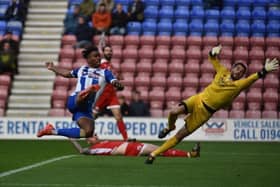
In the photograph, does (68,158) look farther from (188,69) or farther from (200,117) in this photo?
(188,69)

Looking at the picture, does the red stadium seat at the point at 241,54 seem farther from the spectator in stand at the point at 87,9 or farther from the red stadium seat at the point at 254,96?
the spectator in stand at the point at 87,9

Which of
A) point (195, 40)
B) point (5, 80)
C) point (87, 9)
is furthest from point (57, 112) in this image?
point (195, 40)

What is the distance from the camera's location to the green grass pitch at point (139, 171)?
10.1 meters

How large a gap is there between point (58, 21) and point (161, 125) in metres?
7.27

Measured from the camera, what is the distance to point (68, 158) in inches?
550

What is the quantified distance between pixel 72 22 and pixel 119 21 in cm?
163

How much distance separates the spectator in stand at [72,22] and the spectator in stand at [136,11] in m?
1.71

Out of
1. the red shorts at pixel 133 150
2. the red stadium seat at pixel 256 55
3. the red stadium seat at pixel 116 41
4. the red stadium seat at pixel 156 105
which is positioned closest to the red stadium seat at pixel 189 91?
the red stadium seat at pixel 156 105

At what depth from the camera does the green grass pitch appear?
33.1 ft

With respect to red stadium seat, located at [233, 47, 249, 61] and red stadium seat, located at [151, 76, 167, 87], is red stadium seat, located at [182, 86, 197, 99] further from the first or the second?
red stadium seat, located at [233, 47, 249, 61]

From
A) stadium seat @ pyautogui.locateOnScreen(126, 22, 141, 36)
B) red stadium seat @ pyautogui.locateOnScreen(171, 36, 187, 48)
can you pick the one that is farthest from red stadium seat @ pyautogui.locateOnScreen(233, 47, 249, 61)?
stadium seat @ pyautogui.locateOnScreen(126, 22, 141, 36)

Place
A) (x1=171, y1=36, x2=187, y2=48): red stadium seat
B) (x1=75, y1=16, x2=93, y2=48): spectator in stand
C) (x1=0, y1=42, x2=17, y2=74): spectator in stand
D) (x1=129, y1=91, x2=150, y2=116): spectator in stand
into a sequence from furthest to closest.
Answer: (x1=171, y1=36, x2=187, y2=48): red stadium seat, (x1=75, y1=16, x2=93, y2=48): spectator in stand, (x1=0, y1=42, x2=17, y2=74): spectator in stand, (x1=129, y1=91, x2=150, y2=116): spectator in stand

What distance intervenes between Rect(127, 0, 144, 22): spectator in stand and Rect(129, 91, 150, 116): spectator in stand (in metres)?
4.41

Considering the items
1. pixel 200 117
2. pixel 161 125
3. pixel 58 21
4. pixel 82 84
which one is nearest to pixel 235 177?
pixel 200 117
